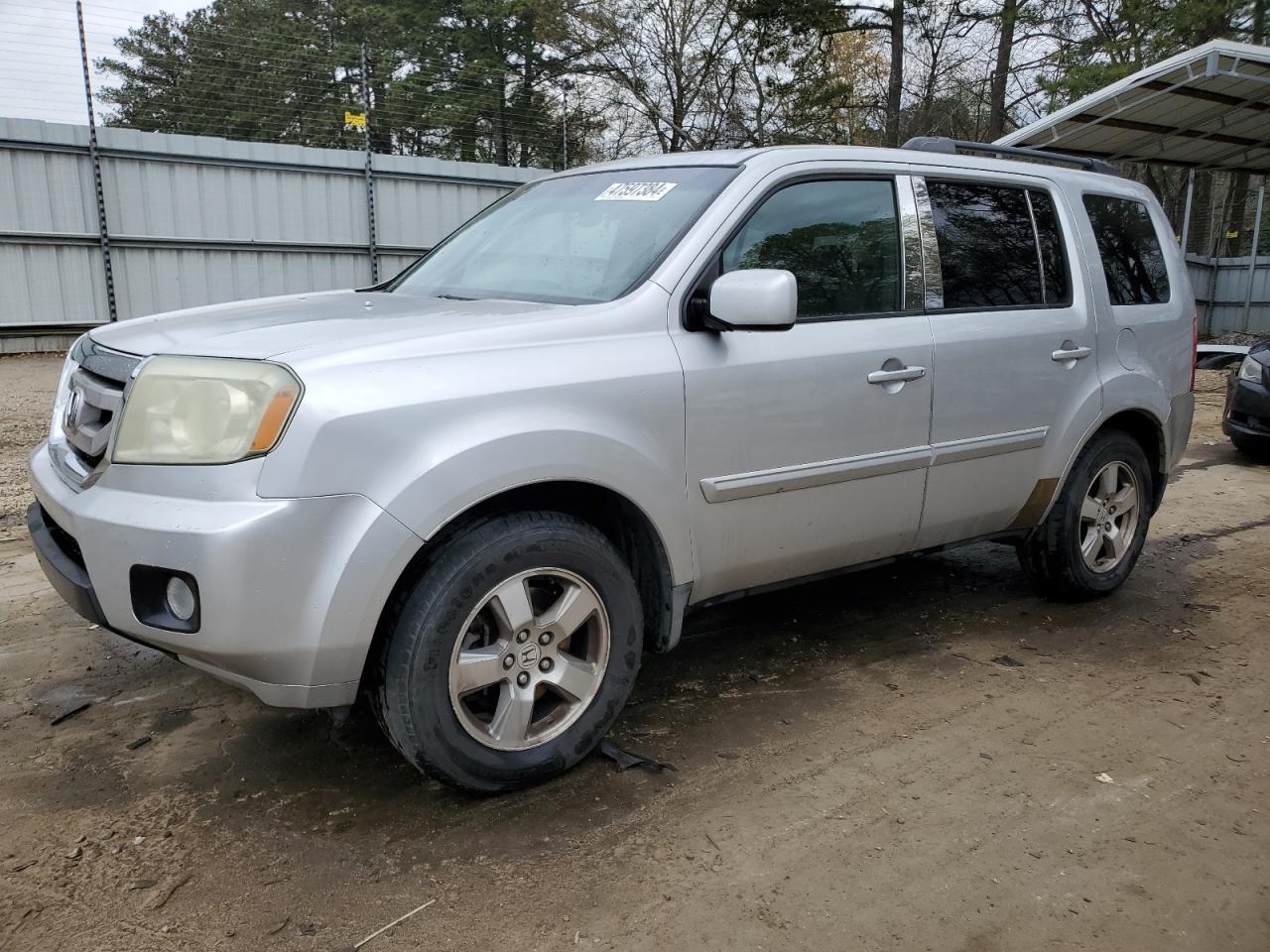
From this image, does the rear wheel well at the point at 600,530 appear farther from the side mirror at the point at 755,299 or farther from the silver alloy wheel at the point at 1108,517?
the silver alloy wheel at the point at 1108,517

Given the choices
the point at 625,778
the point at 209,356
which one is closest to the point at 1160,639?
the point at 625,778

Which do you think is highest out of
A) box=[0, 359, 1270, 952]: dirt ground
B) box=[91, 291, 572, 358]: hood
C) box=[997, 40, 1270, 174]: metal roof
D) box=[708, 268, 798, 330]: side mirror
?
box=[997, 40, 1270, 174]: metal roof

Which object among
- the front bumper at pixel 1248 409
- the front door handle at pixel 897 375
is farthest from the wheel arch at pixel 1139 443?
the front bumper at pixel 1248 409

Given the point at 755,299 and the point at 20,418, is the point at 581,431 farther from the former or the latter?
the point at 20,418

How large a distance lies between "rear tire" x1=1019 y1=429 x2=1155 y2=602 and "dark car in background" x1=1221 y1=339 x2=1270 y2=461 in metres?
3.88

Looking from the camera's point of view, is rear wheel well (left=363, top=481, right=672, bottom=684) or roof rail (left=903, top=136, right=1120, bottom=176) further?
roof rail (left=903, top=136, right=1120, bottom=176)

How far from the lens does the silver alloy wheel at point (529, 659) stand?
8.98ft

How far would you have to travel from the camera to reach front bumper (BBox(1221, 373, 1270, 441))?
7836 millimetres

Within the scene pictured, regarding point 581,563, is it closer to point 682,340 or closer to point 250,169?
point 682,340

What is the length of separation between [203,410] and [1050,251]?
330cm

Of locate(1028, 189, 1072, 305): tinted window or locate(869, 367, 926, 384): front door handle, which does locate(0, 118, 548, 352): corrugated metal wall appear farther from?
locate(869, 367, 926, 384): front door handle

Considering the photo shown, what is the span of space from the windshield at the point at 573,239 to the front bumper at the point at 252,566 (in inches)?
44.5

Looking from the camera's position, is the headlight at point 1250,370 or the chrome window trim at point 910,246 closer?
the chrome window trim at point 910,246

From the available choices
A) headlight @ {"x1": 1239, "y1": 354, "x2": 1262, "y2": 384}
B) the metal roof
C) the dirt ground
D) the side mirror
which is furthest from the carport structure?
the side mirror
